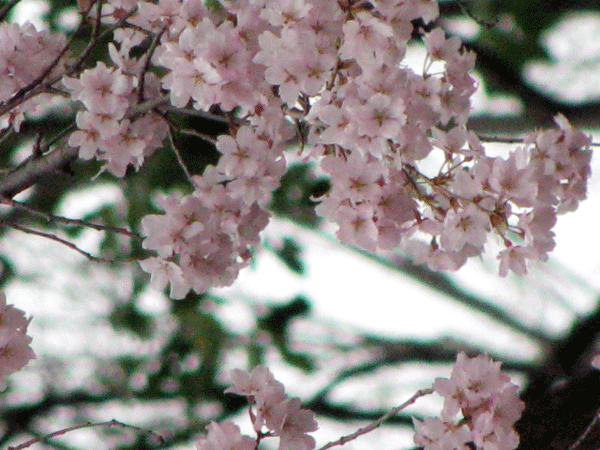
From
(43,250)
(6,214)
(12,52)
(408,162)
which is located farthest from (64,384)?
(408,162)

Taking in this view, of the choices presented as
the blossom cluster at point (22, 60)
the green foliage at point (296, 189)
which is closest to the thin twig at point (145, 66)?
the blossom cluster at point (22, 60)

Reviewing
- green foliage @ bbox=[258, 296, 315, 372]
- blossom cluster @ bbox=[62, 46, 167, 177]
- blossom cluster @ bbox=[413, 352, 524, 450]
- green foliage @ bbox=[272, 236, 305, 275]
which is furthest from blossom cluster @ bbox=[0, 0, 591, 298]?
green foliage @ bbox=[258, 296, 315, 372]

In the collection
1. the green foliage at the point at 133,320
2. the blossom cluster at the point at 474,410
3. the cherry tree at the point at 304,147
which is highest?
the green foliage at the point at 133,320

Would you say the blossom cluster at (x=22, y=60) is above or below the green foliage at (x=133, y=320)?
below

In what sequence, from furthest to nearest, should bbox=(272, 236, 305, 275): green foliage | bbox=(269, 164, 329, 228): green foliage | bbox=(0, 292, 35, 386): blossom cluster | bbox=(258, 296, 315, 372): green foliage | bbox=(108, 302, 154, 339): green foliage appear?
bbox=(108, 302, 154, 339): green foliage, bbox=(258, 296, 315, 372): green foliage, bbox=(272, 236, 305, 275): green foliage, bbox=(269, 164, 329, 228): green foliage, bbox=(0, 292, 35, 386): blossom cluster

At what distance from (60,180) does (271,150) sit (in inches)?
70.5

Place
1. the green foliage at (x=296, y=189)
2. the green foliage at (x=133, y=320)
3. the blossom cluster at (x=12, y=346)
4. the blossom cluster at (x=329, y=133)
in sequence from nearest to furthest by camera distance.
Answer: the blossom cluster at (x=329, y=133) < the blossom cluster at (x=12, y=346) < the green foliage at (x=296, y=189) < the green foliage at (x=133, y=320)

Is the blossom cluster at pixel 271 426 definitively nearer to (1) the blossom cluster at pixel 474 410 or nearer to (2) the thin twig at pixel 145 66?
(1) the blossom cluster at pixel 474 410

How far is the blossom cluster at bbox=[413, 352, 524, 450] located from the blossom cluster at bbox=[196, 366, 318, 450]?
0.16 meters

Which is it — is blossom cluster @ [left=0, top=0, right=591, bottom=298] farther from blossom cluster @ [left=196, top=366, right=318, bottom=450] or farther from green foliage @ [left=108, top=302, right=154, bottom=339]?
green foliage @ [left=108, top=302, right=154, bottom=339]

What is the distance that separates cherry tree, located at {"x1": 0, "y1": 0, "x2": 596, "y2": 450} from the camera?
92 cm

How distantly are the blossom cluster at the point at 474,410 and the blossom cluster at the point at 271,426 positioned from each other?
157 mm

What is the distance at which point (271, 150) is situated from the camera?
39.6 inches

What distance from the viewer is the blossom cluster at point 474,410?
3.51ft
